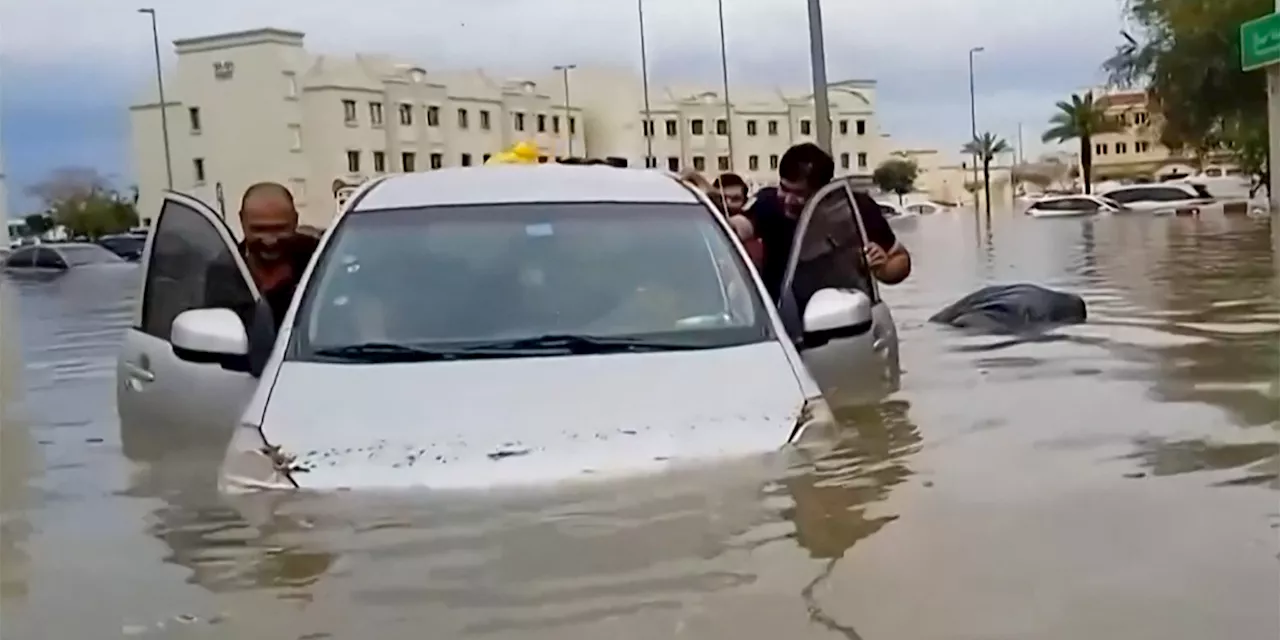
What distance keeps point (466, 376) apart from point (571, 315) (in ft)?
1.79

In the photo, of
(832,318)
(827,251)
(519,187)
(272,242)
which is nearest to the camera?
(832,318)

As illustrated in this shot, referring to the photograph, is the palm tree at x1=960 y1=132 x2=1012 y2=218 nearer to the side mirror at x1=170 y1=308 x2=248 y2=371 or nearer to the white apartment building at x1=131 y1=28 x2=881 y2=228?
the white apartment building at x1=131 y1=28 x2=881 y2=228

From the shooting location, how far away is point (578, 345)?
16.7 ft

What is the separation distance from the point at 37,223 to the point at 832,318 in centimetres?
7188

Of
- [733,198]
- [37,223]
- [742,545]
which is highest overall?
[37,223]

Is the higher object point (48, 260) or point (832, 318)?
point (832, 318)

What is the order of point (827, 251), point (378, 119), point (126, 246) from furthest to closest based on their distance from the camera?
point (378, 119), point (126, 246), point (827, 251)

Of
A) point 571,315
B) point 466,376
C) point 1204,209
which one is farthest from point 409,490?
point 1204,209

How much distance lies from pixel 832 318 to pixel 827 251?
1.52m

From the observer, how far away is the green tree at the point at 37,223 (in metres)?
70.6

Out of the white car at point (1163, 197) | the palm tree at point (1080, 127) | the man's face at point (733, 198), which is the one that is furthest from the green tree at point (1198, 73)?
the palm tree at point (1080, 127)

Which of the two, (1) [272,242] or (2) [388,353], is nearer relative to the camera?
(2) [388,353]

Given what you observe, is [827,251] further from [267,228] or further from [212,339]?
[212,339]

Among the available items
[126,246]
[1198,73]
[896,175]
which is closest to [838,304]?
[1198,73]
